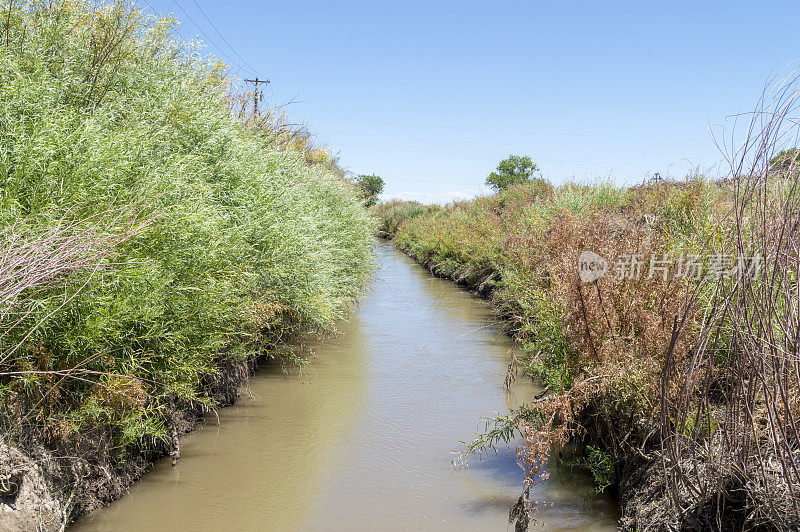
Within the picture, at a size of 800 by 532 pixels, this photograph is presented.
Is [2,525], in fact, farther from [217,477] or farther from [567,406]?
[567,406]

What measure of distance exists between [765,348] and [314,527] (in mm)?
4128

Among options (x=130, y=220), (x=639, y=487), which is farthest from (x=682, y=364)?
(x=130, y=220)

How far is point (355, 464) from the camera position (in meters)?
7.53

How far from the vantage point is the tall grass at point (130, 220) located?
532 cm

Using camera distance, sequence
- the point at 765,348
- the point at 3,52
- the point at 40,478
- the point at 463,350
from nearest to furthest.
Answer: the point at 765,348
the point at 40,478
the point at 3,52
the point at 463,350

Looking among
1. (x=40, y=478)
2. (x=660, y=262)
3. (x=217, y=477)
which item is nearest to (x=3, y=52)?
(x=40, y=478)

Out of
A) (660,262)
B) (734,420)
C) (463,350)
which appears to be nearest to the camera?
(734,420)

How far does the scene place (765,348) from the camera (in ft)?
12.0

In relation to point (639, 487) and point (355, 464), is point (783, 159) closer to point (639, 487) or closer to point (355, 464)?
point (639, 487)

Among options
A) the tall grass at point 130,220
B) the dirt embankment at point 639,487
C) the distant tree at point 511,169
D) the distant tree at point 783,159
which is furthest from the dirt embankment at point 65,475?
the distant tree at point 511,169

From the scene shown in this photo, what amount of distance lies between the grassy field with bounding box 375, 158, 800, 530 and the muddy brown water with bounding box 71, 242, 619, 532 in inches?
22.6

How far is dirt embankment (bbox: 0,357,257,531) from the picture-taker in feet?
15.2

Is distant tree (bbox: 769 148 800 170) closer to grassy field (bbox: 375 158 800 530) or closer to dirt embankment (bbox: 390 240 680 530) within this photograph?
grassy field (bbox: 375 158 800 530)

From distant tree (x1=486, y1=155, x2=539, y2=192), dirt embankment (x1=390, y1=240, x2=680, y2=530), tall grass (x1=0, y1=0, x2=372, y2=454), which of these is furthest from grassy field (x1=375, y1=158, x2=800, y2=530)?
distant tree (x1=486, y1=155, x2=539, y2=192)
